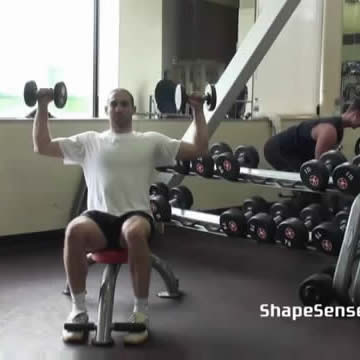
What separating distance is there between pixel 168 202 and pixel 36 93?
109cm

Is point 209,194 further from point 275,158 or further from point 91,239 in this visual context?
point 91,239

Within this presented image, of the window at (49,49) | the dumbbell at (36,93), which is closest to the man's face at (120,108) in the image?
the dumbbell at (36,93)

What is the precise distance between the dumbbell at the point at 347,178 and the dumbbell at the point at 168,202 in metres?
0.93

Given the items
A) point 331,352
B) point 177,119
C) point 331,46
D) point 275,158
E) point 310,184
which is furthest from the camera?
point 331,46

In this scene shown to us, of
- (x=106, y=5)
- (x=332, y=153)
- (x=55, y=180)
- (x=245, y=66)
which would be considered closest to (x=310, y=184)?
(x=332, y=153)

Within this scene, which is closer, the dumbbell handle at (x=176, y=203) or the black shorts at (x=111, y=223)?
the black shorts at (x=111, y=223)

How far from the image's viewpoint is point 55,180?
157 inches

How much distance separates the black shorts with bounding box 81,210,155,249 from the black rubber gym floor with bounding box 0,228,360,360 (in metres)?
0.35

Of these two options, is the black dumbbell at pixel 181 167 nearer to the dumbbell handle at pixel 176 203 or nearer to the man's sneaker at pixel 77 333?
the dumbbell handle at pixel 176 203

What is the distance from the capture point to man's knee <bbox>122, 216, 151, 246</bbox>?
7.11 feet

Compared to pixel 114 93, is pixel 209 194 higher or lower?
lower

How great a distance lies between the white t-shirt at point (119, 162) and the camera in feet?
7.70

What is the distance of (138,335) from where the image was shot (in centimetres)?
221

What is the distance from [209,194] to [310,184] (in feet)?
6.62
